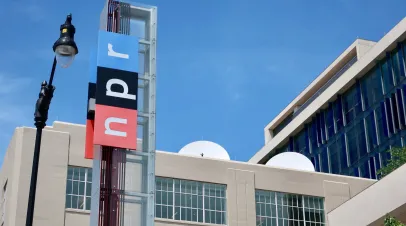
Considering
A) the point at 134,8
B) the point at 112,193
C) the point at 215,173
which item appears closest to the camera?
the point at 112,193

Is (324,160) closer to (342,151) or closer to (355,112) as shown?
(342,151)

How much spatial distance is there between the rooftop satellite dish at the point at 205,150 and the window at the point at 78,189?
912 cm

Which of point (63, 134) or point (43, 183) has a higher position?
point (63, 134)

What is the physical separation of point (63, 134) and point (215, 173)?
8.95 m

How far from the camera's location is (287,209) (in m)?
46.8

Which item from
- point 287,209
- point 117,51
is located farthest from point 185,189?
point 117,51

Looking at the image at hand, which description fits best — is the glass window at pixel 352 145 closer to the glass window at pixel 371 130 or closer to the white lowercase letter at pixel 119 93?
the glass window at pixel 371 130

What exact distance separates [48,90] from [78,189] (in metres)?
23.6

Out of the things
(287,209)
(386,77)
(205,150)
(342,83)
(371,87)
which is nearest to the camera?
(287,209)

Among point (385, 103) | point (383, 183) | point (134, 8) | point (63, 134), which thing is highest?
point (385, 103)

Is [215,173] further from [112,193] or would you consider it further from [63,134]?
[112,193]

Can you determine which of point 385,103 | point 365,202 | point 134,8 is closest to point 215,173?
point 365,202

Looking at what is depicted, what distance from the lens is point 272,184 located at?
46812mm

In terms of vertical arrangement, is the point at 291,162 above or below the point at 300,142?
below
